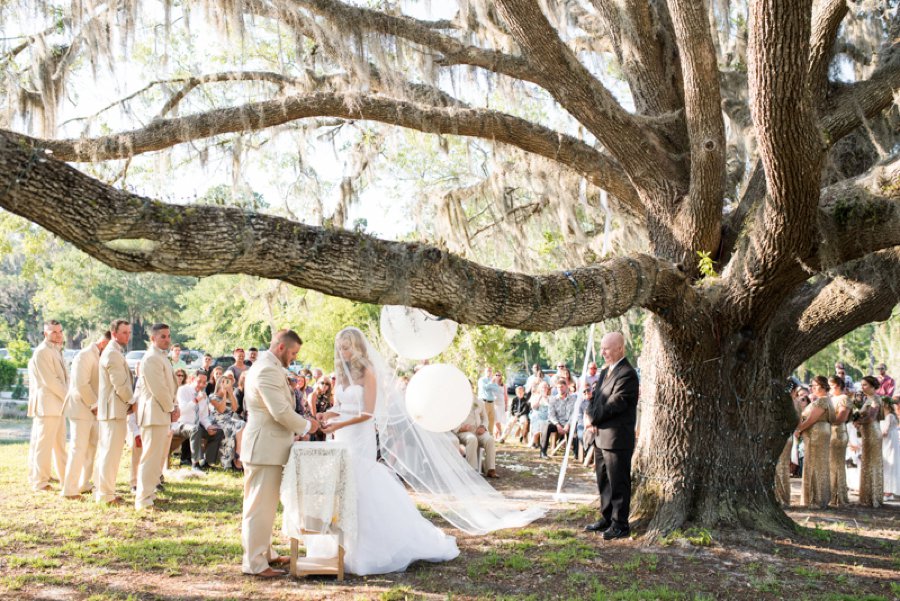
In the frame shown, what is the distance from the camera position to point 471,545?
22.0ft

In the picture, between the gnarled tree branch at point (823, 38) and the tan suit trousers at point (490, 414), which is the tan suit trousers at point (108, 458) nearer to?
the gnarled tree branch at point (823, 38)

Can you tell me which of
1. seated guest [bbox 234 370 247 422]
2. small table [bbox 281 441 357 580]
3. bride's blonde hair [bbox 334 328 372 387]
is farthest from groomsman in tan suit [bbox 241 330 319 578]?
seated guest [bbox 234 370 247 422]

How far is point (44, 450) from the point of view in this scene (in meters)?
8.82

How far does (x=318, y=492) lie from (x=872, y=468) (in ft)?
25.3

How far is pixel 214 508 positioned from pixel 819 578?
570 cm

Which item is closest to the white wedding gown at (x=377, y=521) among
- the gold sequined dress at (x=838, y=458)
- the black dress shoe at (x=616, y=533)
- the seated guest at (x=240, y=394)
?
the black dress shoe at (x=616, y=533)

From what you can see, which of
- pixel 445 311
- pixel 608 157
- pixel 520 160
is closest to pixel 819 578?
pixel 445 311

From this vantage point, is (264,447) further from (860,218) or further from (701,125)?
(860,218)

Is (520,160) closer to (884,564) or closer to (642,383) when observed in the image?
(642,383)

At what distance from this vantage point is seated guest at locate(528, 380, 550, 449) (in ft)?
48.3

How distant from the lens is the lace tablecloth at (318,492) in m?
5.54

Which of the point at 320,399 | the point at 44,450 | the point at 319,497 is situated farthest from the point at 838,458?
the point at 44,450

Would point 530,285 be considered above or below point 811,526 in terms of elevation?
above

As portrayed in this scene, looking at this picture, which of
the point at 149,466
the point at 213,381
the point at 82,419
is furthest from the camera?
the point at 213,381
